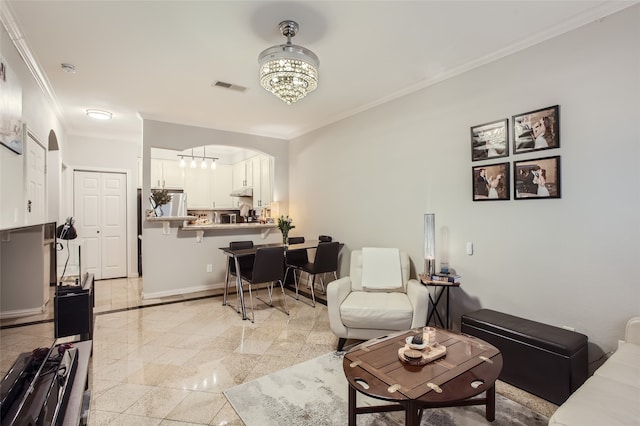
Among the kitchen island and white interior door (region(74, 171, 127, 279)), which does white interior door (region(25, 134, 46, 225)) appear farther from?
white interior door (region(74, 171, 127, 279))

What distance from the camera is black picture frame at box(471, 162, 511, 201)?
274 cm

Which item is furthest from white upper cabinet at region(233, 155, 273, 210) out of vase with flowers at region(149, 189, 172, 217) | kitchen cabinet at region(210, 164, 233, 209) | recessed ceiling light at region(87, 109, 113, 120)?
recessed ceiling light at region(87, 109, 113, 120)

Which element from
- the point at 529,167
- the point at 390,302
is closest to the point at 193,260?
the point at 390,302

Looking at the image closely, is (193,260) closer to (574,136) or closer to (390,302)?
(390,302)

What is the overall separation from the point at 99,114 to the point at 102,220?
2301 mm

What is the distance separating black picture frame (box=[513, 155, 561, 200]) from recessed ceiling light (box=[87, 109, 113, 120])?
5148 mm

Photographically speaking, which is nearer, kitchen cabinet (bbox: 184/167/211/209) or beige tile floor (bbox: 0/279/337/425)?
A: beige tile floor (bbox: 0/279/337/425)

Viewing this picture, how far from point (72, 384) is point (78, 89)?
3491 mm

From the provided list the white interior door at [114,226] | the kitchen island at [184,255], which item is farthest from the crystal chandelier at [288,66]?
the white interior door at [114,226]

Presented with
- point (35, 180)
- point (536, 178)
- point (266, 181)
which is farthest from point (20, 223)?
point (536, 178)

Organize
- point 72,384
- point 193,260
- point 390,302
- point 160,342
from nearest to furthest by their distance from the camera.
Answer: point 72,384
point 390,302
point 160,342
point 193,260

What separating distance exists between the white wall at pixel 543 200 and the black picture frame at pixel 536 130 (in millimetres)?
51

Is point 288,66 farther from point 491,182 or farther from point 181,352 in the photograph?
point 181,352

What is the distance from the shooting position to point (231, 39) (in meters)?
2.56
